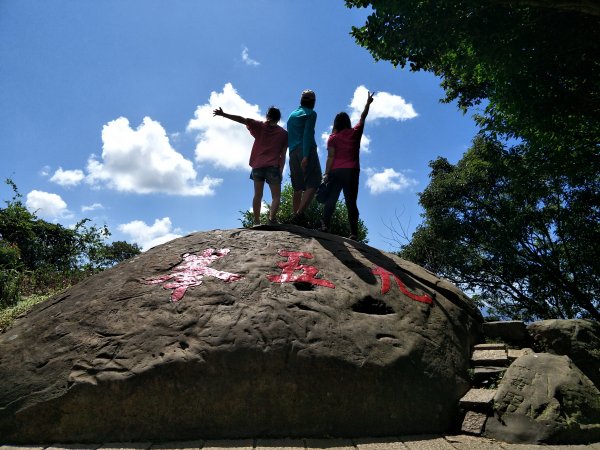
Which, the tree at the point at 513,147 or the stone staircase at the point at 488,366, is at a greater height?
the tree at the point at 513,147

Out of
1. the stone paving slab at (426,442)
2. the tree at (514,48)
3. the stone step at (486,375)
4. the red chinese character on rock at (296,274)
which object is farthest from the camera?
the tree at (514,48)

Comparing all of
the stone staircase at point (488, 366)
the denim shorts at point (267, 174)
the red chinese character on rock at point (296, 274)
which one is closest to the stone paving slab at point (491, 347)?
the stone staircase at point (488, 366)

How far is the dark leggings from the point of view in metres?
6.47

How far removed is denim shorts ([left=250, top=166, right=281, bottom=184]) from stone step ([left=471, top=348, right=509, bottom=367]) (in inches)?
142

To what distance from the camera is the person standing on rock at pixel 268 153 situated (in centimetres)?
646

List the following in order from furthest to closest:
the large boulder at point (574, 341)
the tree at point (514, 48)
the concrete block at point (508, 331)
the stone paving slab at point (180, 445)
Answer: the tree at point (514, 48)
the concrete block at point (508, 331)
the large boulder at point (574, 341)
the stone paving slab at point (180, 445)

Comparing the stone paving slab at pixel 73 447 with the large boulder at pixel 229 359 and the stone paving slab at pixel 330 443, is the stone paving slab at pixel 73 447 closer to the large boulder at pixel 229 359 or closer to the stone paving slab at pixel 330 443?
the large boulder at pixel 229 359

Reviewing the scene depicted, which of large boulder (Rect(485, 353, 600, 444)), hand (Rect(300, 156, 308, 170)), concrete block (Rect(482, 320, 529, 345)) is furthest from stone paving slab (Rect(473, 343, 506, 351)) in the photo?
hand (Rect(300, 156, 308, 170))

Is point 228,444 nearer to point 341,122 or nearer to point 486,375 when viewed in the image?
point 486,375

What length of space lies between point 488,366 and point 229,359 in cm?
272

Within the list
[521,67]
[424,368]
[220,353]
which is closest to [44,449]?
[220,353]

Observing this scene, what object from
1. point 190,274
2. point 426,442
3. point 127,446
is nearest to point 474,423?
point 426,442

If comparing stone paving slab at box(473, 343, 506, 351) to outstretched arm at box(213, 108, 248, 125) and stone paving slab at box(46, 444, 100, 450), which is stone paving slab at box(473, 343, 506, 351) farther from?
outstretched arm at box(213, 108, 248, 125)

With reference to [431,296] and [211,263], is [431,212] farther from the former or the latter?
[211,263]
